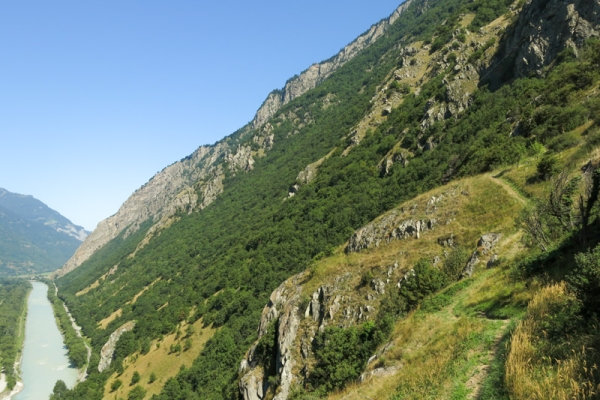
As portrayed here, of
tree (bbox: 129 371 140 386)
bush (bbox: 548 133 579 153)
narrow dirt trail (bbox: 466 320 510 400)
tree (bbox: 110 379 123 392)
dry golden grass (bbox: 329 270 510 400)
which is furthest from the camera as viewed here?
tree (bbox: 110 379 123 392)

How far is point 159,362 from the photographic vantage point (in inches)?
2955

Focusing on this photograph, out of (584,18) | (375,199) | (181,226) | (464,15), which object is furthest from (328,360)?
(181,226)

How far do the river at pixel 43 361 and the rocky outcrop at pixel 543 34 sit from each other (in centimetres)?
13304

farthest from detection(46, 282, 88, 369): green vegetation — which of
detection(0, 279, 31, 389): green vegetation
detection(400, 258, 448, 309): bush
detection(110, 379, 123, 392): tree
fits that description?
detection(400, 258, 448, 309): bush

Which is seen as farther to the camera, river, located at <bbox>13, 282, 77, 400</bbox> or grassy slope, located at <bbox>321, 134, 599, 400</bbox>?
river, located at <bbox>13, 282, 77, 400</bbox>

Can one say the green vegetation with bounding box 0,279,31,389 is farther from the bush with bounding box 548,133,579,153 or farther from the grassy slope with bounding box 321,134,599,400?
the bush with bounding box 548,133,579,153

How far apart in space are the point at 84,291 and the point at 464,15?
229659mm

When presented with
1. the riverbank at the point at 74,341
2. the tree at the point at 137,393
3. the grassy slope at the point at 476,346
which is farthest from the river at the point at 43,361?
the grassy slope at the point at 476,346

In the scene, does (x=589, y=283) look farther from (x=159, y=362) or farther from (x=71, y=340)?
(x=71, y=340)

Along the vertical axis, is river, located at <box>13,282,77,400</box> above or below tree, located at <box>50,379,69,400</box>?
above

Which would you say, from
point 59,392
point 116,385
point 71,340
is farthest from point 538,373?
point 71,340

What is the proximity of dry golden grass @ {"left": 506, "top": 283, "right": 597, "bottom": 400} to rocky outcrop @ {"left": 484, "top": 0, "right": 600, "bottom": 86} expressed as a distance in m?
62.4

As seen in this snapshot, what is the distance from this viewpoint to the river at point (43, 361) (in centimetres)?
9225

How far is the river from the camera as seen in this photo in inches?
3632
